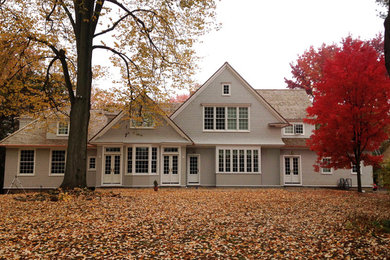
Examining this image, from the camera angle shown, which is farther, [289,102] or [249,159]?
[289,102]

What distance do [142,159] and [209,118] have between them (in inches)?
223

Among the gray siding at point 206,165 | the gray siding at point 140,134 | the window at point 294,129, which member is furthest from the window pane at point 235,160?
the window at point 294,129

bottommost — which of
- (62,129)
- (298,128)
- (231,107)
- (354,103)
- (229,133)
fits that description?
(229,133)

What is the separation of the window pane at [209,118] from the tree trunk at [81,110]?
10.5 metres

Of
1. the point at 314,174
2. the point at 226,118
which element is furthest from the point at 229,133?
the point at 314,174

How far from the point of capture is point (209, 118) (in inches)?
931

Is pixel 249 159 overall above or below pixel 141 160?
above

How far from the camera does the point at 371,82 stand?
53.9ft

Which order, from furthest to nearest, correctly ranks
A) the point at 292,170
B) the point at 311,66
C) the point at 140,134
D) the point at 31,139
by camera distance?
the point at 311,66
the point at 292,170
the point at 31,139
the point at 140,134

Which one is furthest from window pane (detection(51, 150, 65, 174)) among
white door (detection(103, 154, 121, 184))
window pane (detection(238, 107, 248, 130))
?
window pane (detection(238, 107, 248, 130))

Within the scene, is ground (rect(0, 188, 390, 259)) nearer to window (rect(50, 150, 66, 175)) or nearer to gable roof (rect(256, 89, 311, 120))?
window (rect(50, 150, 66, 175))

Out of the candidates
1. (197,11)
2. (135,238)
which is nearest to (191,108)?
(197,11)

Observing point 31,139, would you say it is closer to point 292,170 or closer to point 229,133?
point 229,133

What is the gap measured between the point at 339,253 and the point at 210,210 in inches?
196
